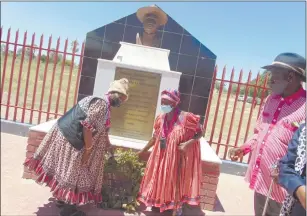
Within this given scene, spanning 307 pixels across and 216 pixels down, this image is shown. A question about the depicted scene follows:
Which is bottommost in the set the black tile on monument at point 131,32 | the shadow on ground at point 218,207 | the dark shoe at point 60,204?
the shadow on ground at point 218,207

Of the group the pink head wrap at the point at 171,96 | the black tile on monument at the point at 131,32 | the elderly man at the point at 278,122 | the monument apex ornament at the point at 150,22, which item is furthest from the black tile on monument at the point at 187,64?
the elderly man at the point at 278,122

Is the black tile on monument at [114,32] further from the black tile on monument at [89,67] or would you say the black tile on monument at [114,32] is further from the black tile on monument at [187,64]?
the black tile on monument at [187,64]

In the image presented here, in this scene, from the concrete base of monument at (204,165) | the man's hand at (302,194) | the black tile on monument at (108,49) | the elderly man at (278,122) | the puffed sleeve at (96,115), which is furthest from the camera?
the black tile on monument at (108,49)

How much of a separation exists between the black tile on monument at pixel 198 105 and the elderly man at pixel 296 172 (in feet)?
12.8

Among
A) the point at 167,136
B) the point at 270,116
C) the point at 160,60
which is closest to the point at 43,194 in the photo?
the point at 167,136

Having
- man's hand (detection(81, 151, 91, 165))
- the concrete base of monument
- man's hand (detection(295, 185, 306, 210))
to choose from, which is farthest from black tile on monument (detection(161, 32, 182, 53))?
man's hand (detection(295, 185, 306, 210))

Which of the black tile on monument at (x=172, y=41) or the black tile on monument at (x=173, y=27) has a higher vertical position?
the black tile on monument at (x=173, y=27)

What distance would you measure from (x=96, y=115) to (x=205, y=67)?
315 cm

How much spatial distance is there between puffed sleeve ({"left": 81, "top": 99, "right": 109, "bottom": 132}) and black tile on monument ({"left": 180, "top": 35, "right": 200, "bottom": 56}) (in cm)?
288

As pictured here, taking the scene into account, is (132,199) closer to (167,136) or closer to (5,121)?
(167,136)

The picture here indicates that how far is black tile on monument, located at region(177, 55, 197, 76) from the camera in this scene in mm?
5508

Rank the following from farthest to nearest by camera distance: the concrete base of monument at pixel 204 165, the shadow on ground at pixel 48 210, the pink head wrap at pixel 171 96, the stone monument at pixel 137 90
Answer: the stone monument at pixel 137 90 → the concrete base of monument at pixel 204 165 → the shadow on ground at pixel 48 210 → the pink head wrap at pixel 171 96

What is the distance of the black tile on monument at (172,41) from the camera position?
550 cm

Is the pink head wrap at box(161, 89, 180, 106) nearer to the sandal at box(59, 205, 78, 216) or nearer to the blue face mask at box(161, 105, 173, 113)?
the blue face mask at box(161, 105, 173, 113)
